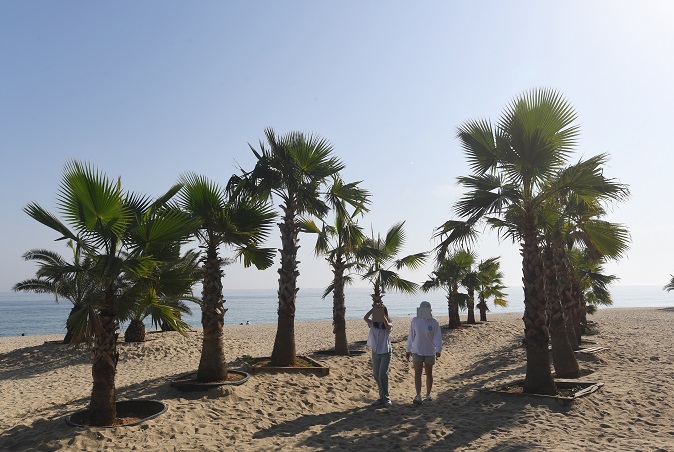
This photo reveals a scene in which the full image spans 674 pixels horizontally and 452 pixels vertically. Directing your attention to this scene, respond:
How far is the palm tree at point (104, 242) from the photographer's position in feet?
21.2

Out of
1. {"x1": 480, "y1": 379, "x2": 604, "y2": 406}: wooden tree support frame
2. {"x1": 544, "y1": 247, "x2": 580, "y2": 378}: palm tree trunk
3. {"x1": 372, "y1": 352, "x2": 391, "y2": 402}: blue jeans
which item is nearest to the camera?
{"x1": 480, "y1": 379, "x2": 604, "y2": 406}: wooden tree support frame

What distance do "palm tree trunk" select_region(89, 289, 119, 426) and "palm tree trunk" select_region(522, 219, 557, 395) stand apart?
6898 millimetres

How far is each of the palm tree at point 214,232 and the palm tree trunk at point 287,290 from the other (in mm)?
1941

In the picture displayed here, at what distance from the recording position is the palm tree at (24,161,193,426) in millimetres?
6469

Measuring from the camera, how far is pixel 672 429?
671 centimetres

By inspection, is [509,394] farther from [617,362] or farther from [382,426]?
[617,362]

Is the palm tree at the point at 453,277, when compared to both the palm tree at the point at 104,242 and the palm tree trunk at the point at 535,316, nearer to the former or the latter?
the palm tree trunk at the point at 535,316

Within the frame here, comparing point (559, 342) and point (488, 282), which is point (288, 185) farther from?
point (488, 282)

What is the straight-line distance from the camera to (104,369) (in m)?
6.85

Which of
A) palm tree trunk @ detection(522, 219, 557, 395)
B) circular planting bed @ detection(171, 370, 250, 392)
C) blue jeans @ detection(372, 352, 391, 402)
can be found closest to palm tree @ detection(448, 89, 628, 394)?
palm tree trunk @ detection(522, 219, 557, 395)

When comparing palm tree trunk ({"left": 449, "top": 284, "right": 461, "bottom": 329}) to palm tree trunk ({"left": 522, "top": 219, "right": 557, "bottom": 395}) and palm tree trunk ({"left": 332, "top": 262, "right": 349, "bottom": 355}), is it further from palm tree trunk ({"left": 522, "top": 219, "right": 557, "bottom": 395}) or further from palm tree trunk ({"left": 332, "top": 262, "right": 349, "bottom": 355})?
palm tree trunk ({"left": 522, "top": 219, "right": 557, "bottom": 395})

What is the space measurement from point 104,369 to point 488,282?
78.5ft

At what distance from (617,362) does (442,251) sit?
299 inches

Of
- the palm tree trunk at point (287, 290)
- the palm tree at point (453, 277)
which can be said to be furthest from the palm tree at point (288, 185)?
the palm tree at point (453, 277)
